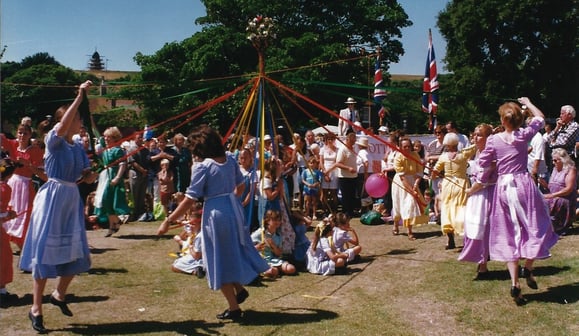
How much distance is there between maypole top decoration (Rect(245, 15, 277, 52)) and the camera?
7.63 meters

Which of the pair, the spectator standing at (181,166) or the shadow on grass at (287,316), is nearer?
the shadow on grass at (287,316)

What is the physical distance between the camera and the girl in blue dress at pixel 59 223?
202 inches

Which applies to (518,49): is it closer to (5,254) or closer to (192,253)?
(192,253)

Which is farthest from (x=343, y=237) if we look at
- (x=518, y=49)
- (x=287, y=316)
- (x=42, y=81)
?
(x=42, y=81)

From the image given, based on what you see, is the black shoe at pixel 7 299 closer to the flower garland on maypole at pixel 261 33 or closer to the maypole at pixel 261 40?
the maypole at pixel 261 40

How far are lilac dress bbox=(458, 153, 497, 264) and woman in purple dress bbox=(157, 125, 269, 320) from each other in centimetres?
275

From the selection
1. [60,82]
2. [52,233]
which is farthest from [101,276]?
[60,82]

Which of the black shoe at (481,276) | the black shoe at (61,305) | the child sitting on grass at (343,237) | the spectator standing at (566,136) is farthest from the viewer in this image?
the spectator standing at (566,136)

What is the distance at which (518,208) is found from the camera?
19.5ft

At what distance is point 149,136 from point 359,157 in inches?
212

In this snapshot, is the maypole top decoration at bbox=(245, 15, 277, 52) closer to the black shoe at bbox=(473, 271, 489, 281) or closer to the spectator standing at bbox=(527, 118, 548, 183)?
the black shoe at bbox=(473, 271, 489, 281)

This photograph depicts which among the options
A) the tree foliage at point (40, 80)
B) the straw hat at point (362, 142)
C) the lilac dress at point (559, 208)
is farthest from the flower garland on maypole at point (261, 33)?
the tree foliage at point (40, 80)

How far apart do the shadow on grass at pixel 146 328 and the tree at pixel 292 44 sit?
946 inches

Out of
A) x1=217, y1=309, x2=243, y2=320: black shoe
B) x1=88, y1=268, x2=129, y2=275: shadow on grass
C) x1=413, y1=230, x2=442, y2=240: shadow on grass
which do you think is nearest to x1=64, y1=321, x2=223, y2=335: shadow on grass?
x1=217, y1=309, x2=243, y2=320: black shoe
